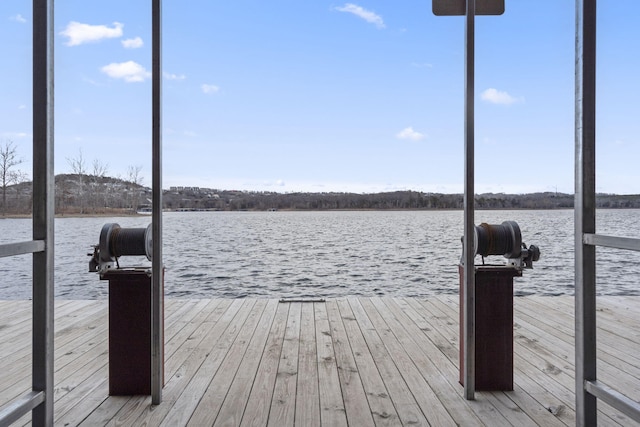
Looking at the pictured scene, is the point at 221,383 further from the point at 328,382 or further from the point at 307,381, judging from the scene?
the point at 328,382

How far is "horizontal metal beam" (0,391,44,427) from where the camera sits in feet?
3.85

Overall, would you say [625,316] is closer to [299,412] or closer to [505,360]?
[505,360]

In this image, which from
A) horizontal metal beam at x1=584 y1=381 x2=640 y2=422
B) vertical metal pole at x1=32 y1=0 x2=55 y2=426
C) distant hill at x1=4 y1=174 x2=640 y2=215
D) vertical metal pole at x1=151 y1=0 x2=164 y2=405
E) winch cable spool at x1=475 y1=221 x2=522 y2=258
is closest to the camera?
horizontal metal beam at x1=584 y1=381 x2=640 y2=422

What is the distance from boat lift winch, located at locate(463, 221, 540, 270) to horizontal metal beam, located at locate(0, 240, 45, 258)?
Answer: 5.70ft

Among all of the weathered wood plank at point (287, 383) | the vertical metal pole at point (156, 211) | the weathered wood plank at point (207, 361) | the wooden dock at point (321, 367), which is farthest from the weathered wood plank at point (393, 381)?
the vertical metal pole at point (156, 211)

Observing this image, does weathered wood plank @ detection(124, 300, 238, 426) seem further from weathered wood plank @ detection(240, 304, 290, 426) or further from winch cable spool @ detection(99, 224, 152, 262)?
winch cable spool @ detection(99, 224, 152, 262)

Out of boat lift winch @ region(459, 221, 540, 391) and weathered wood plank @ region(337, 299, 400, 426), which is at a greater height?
boat lift winch @ region(459, 221, 540, 391)

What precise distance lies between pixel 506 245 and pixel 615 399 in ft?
2.98

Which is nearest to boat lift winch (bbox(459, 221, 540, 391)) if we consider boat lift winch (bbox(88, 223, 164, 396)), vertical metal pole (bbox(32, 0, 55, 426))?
boat lift winch (bbox(88, 223, 164, 396))

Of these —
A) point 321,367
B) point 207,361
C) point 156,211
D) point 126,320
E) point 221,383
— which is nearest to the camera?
point 156,211

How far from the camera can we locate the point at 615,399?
1.24 metres

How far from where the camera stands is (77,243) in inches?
1110

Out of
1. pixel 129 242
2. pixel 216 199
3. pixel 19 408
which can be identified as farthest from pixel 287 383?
pixel 216 199

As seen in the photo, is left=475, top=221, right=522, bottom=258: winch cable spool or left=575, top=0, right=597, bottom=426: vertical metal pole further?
left=475, top=221, right=522, bottom=258: winch cable spool
